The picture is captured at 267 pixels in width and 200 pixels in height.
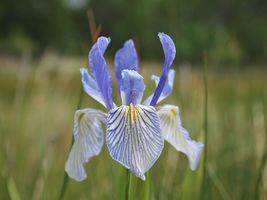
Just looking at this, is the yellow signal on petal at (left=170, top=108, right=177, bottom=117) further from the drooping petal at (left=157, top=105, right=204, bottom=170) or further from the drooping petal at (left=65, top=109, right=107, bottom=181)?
the drooping petal at (left=65, top=109, right=107, bottom=181)

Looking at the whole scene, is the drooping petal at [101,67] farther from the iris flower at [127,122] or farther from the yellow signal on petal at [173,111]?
the yellow signal on petal at [173,111]

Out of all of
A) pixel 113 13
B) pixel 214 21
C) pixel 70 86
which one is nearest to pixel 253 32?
pixel 214 21

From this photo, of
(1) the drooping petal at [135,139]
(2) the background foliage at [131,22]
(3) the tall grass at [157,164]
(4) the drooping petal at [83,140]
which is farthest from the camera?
(2) the background foliage at [131,22]

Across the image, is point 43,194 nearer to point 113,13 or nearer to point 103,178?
point 103,178

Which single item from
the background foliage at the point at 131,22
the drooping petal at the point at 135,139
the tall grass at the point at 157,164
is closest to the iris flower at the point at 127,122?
the drooping petal at the point at 135,139

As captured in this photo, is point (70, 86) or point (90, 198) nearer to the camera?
point (90, 198)
